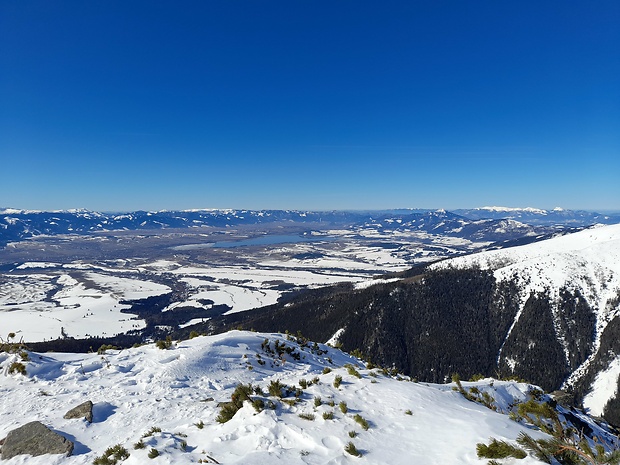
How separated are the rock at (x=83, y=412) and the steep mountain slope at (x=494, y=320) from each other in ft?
404

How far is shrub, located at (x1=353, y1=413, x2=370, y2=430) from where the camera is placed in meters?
14.4

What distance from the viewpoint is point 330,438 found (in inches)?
525

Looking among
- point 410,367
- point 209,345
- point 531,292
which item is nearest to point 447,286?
point 531,292

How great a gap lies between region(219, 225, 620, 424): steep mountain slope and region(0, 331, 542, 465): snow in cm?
11631

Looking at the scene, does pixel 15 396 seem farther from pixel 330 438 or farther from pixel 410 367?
pixel 410 367

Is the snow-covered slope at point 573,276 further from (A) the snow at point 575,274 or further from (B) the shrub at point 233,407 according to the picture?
(B) the shrub at point 233,407

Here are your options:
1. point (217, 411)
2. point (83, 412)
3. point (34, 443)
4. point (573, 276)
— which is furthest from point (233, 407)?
point (573, 276)

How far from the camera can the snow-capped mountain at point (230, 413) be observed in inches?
486

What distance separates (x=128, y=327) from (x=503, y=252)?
702 ft

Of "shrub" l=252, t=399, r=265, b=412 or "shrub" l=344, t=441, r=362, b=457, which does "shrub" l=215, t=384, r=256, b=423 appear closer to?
Answer: "shrub" l=252, t=399, r=265, b=412

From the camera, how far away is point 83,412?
15711 millimetres

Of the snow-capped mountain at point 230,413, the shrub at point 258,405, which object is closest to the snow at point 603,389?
the snow-capped mountain at point 230,413

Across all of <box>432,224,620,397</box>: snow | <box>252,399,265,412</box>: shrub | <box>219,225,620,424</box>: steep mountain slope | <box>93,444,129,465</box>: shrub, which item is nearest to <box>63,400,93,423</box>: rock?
<box>93,444,129,465</box>: shrub

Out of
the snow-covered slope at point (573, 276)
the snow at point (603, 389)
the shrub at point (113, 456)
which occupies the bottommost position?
the snow at point (603, 389)
